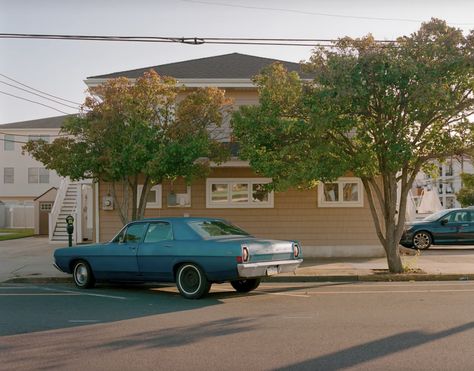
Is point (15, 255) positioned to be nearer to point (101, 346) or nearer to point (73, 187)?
point (73, 187)

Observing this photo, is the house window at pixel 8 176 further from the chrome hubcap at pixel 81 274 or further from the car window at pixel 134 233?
the car window at pixel 134 233

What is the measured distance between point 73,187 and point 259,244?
17085 millimetres

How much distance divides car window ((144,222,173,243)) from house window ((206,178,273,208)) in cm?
726

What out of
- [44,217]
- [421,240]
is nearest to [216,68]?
[421,240]

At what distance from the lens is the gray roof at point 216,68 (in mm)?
19373

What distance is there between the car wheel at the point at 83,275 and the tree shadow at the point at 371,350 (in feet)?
23.3

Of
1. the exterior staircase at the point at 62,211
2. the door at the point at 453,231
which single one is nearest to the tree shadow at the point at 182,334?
the exterior staircase at the point at 62,211

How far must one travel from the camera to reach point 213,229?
1184cm

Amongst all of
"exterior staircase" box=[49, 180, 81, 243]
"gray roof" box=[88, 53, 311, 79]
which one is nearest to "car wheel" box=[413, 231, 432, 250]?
"gray roof" box=[88, 53, 311, 79]

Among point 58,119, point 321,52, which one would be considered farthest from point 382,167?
point 58,119

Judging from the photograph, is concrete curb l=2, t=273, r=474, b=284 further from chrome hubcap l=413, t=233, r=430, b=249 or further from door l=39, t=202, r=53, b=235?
door l=39, t=202, r=53, b=235

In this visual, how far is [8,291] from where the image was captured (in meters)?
12.6

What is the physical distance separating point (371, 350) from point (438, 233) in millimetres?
15827

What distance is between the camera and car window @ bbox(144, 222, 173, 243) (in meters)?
11.6
